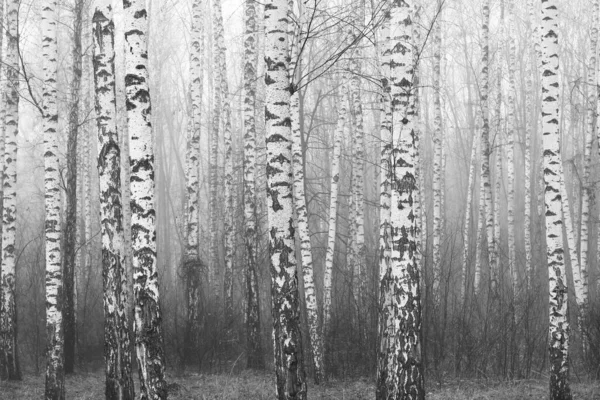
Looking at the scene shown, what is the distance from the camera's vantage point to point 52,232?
916 centimetres

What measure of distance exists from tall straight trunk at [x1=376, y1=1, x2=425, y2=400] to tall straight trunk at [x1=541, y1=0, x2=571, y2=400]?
93.4 inches

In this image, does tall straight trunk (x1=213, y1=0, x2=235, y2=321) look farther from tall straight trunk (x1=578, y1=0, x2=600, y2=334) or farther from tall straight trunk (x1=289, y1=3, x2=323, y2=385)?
tall straight trunk (x1=578, y1=0, x2=600, y2=334)

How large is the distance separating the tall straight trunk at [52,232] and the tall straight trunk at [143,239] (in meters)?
3.10

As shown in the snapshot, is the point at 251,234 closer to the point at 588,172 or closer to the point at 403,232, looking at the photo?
the point at 403,232

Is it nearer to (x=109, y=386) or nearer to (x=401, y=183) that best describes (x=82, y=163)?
(x=109, y=386)

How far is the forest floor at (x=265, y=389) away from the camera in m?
9.38

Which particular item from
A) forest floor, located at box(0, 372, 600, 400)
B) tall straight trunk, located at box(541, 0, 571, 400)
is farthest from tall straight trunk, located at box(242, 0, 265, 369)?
tall straight trunk, located at box(541, 0, 571, 400)

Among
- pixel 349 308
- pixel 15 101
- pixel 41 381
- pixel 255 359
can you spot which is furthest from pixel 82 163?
pixel 349 308

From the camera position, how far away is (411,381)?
6594 mm

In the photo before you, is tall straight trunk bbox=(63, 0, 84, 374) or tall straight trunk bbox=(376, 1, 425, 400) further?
tall straight trunk bbox=(63, 0, 84, 374)

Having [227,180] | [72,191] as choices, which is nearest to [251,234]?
[72,191]

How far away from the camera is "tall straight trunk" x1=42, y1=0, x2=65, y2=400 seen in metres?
9.02

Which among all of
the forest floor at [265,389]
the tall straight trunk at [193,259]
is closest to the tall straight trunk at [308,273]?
the forest floor at [265,389]

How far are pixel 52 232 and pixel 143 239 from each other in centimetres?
328
